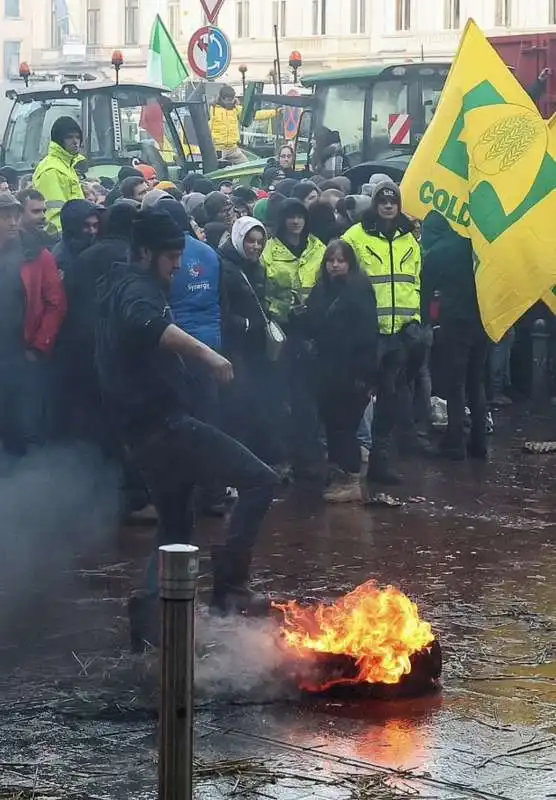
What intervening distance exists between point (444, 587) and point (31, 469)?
362 centimetres

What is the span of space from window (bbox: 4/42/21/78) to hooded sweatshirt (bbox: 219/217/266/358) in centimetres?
6303

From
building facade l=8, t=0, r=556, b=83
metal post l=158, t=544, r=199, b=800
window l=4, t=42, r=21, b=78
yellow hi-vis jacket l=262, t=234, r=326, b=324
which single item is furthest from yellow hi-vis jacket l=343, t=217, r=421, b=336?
window l=4, t=42, r=21, b=78

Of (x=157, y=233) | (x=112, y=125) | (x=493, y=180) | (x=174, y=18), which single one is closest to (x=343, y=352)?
(x=493, y=180)

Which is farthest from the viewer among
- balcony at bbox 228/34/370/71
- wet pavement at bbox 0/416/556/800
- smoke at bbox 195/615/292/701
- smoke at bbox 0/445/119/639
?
balcony at bbox 228/34/370/71

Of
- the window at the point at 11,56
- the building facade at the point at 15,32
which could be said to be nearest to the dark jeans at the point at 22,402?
the building facade at the point at 15,32

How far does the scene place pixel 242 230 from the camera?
10445mm

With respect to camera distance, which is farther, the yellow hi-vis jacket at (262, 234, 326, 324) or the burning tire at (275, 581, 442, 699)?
the yellow hi-vis jacket at (262, 234, 326, 324)

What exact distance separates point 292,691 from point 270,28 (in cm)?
6411

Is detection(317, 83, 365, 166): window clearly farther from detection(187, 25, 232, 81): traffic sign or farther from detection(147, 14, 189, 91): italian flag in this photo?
detection(147, 14, 189, 91): italian flag

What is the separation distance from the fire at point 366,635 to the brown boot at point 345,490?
390 cm

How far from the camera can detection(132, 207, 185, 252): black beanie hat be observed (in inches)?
270

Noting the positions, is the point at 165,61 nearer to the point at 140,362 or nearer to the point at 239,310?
the point at 239,310

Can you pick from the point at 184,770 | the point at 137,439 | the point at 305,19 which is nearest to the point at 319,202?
the point at 137,439

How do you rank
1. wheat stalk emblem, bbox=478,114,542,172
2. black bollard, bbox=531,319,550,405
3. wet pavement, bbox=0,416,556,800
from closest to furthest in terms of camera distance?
wet pavement, bbox=0,416,556,800 → wheat stalk emblem, bbox=478,114,542,172 → black bollard, bbox=531,319,550,405
